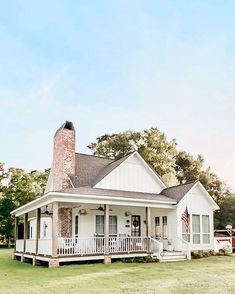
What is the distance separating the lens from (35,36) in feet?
53.3

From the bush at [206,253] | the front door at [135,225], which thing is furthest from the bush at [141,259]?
the front door at [135,225]

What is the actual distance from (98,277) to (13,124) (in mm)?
14955

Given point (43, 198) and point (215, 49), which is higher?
point (215, 49)

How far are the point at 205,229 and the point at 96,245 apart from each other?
313 inches

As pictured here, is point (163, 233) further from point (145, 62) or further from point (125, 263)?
point (145, 62)

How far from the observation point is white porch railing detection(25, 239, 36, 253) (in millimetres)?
19000

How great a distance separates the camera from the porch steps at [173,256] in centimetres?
1884

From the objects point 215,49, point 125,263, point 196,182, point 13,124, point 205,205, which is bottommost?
point 125,263

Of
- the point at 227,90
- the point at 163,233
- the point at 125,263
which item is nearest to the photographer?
the point at 125,263

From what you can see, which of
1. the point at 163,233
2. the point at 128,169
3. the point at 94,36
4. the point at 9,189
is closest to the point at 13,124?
the point at 128,169

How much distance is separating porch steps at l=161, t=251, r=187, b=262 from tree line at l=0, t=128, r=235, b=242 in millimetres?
21657

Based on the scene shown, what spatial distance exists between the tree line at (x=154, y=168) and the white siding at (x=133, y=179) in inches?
709

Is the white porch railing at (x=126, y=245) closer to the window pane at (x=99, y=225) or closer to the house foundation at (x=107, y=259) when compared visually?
the house foundation at (x=107, y=259)

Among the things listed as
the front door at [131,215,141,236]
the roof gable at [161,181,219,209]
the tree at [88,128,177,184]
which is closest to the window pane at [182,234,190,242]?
the roof gable at [161,181,219,209]
